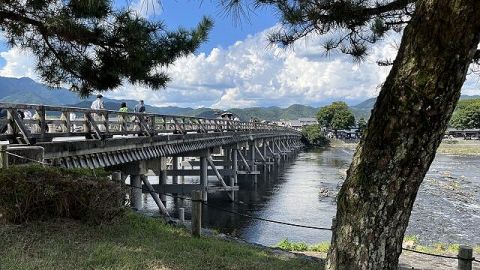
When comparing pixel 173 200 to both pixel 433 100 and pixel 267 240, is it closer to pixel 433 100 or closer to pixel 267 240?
pixel 267 240

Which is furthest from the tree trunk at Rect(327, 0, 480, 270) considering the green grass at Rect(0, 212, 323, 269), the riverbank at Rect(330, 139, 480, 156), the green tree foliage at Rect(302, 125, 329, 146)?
the green tree foliage at Rect(302, 125, 329, 146)

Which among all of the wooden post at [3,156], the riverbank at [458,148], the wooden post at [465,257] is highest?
the wooden post at [3,156]

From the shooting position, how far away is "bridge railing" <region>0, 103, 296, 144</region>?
916cm

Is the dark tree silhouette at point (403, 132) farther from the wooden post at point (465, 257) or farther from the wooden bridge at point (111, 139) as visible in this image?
Result: the wooden bridge at point (111, 139)

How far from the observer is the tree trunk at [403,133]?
10.8 ft

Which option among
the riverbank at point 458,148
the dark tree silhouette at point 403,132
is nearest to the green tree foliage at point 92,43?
the dark tree silhouette at point 403,132

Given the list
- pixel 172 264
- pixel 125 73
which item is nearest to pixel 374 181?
pixel 172 264

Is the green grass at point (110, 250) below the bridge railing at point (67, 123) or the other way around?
below

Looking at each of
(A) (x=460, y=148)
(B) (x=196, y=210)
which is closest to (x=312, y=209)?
(B) (x=196, y=210)

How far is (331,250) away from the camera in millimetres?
3928

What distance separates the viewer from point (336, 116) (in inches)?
5002

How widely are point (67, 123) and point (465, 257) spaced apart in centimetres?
883

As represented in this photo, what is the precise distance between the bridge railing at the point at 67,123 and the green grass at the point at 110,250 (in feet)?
11.4

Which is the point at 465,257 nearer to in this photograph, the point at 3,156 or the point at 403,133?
the point at 403,133
